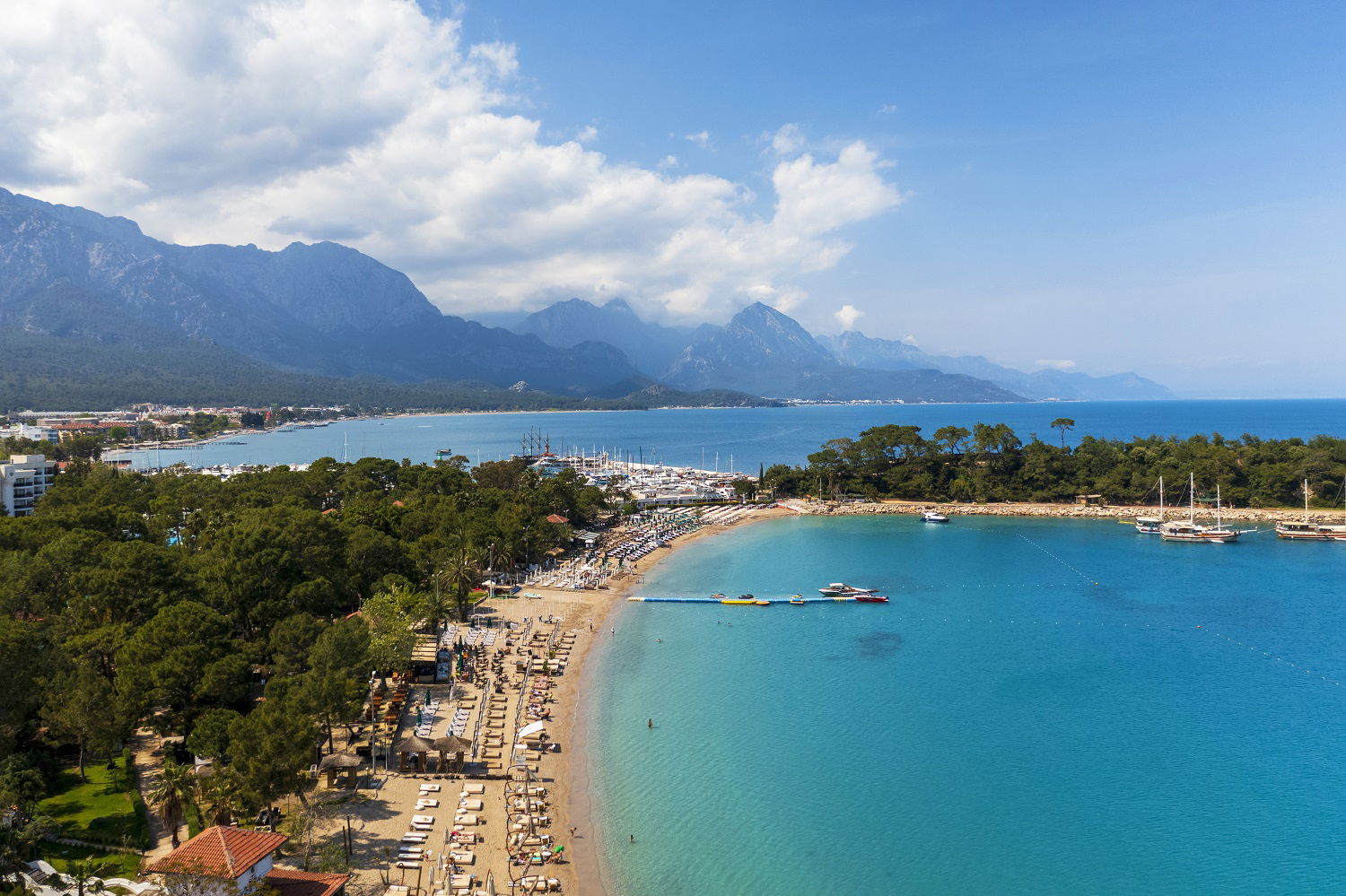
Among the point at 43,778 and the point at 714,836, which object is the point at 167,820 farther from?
the point at 714,836

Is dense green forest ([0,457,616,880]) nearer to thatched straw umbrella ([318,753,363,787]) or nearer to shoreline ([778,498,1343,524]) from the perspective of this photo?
thatched straw umbrella ([318,753,363,787])

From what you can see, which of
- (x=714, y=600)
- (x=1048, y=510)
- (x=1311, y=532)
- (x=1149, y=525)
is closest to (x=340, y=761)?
(x=714, y=600)

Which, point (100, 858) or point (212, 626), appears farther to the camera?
point (212, 626)

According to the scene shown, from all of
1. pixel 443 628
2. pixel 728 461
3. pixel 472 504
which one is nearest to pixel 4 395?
pixel 728 461

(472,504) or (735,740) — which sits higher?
(472,504)

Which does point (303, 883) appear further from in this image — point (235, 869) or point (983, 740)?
point (983, 740)

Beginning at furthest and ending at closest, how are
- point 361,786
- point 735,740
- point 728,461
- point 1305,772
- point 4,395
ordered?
point 4,395 < point 728,461 < point 735,740 < point 1305,772 < point 361,786
